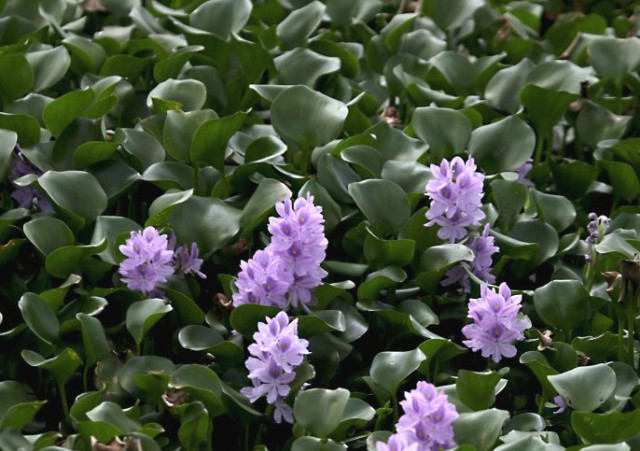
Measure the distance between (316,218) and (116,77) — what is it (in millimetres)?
1031

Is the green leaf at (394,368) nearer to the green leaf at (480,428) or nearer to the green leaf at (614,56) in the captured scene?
the green leaf at (480,428)

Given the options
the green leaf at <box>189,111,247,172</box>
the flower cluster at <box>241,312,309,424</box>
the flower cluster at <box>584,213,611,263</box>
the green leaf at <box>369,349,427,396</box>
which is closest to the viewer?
the flower cluster at <box>241,312,309,424</box>

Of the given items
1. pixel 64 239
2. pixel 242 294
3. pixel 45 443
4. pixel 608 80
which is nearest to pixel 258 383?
pixel 242 294

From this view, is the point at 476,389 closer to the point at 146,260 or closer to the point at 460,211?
the point at 460,211

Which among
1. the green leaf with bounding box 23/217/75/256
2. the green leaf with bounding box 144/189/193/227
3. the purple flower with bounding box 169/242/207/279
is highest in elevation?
the green leaf with bounding box 144/189/193/227

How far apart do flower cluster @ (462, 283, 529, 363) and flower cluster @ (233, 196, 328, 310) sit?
0.32m

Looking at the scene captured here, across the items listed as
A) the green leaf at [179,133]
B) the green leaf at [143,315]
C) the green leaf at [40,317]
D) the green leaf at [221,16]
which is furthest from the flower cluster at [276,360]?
the green leaf at [221,16]

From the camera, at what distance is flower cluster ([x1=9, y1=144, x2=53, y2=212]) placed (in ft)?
9.64

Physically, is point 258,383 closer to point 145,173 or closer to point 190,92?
point 145,173

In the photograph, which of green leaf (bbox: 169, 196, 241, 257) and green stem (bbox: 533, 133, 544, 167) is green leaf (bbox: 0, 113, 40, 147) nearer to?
green leaf (bbox: 169, 196, 241, 257)

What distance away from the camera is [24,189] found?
2957mm

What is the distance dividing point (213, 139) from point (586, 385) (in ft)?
3.60

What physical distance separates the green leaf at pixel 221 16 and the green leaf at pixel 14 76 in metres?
0.62

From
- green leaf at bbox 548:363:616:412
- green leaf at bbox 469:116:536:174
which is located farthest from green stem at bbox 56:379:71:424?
green leaf at bbox 469:116:536:174
